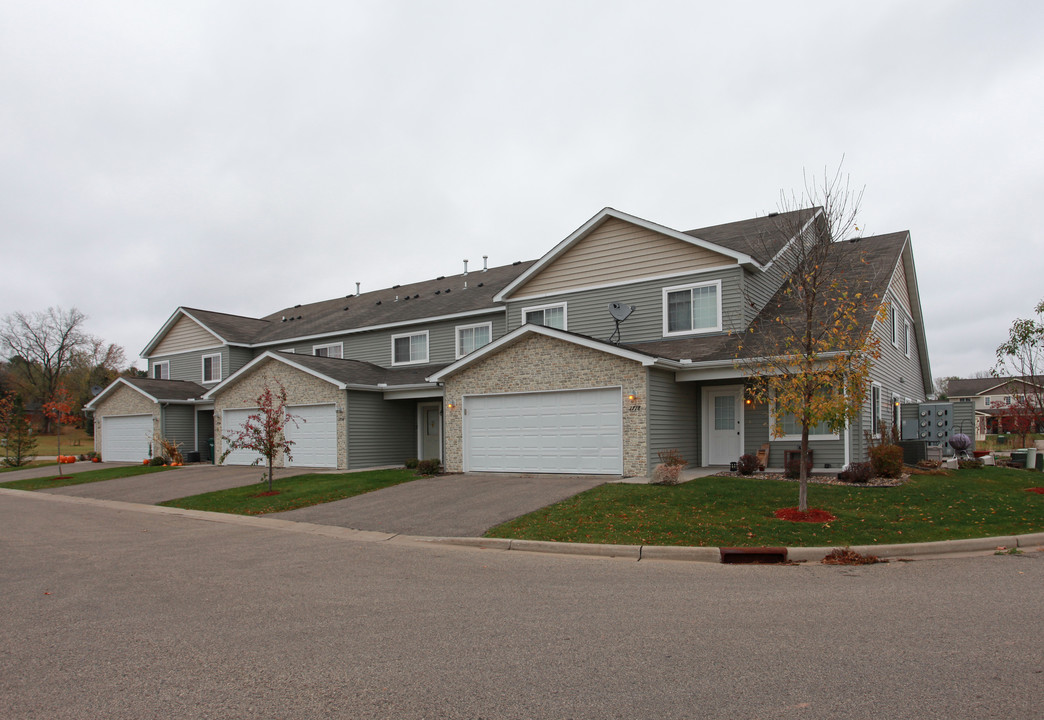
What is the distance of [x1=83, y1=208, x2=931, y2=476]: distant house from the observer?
17.7 meters

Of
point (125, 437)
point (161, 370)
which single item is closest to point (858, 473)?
point (125, 437)

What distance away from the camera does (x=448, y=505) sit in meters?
14.3

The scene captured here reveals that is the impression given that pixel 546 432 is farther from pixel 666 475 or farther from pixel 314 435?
pixel 314 435

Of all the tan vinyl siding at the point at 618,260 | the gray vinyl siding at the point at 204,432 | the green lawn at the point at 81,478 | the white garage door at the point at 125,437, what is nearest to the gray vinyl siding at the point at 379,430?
the tan vinyl siding at the point at 618,260

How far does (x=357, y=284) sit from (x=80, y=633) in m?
31.5

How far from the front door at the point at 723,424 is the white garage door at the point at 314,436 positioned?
12.1 m

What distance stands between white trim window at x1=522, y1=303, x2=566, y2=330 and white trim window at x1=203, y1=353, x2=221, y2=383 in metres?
17.1

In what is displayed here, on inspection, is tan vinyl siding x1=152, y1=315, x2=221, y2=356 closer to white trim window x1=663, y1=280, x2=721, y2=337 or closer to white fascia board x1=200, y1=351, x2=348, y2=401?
white fascia board x1=200, y1=351, x2=348, y2=401

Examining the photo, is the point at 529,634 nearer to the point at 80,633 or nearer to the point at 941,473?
the point at 80,633

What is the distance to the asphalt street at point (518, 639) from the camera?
14.5 feet

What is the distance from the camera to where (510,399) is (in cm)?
1942

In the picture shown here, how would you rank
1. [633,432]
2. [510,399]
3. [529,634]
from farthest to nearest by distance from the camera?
[510,399] < [633,432] < [529,634]

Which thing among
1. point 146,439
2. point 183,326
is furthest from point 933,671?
point 183,326

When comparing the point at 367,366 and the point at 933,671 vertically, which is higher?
the point at 367,366
